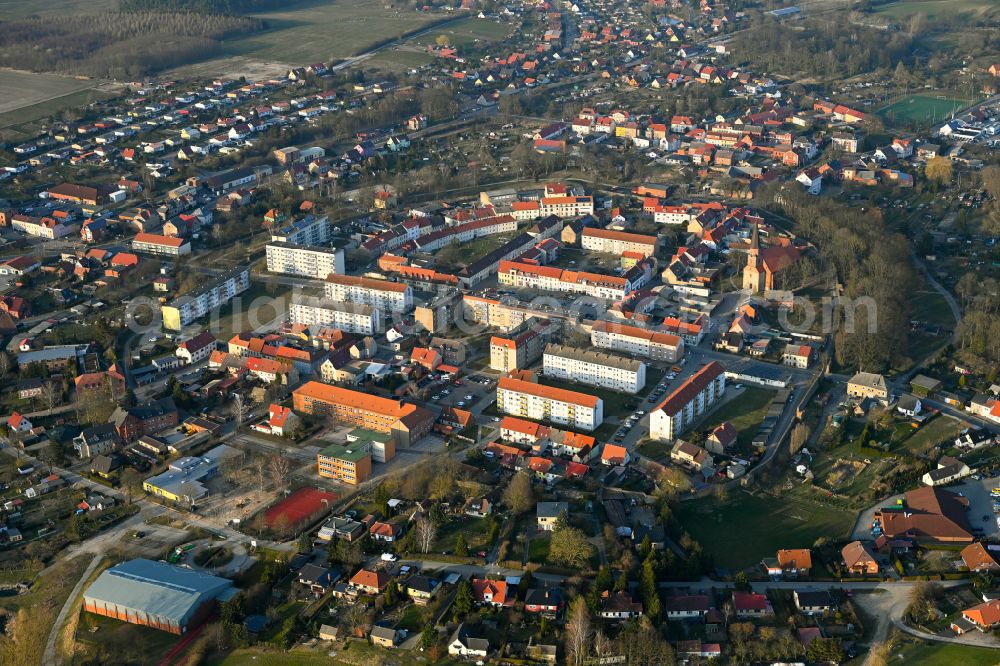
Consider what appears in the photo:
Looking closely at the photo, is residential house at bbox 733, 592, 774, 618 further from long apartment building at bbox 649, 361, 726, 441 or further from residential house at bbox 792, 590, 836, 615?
long apartment building at bbox 649, 361, 726, 441

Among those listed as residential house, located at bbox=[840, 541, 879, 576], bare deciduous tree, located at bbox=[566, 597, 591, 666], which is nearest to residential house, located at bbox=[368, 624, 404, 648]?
bare deciduous tree, located at bbox=[566, 597, 591, 666]

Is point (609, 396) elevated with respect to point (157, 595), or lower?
lower

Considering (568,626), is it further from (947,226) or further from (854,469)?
(947,226)

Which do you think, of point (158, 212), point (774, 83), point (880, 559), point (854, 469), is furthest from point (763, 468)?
point (774, 83)

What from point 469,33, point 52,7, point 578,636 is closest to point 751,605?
point 578,636

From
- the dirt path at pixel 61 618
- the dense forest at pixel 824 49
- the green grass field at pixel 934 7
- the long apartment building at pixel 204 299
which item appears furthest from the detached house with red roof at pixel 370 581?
the green grass field at pixel 934 7

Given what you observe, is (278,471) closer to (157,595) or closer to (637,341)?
(157,595)

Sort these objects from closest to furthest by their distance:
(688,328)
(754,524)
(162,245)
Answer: (754,524), (688,328), (162,245)
